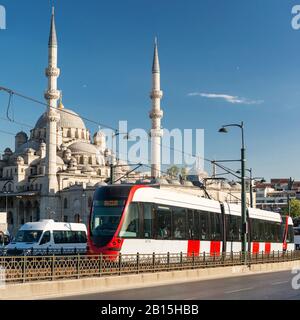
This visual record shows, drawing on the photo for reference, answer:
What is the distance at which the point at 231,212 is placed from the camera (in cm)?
3011

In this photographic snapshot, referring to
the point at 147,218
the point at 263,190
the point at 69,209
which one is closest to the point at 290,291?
the point at 147,218

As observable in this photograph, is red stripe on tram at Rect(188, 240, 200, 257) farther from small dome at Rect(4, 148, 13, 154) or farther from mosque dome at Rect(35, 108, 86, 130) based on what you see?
small dome at Rect(4, 148, 13, 154)

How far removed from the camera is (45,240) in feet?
101

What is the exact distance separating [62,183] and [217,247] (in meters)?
61.4

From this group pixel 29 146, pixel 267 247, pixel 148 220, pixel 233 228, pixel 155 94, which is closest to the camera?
pixel 148 220

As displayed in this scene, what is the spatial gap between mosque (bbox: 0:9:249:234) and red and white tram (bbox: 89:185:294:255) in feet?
147

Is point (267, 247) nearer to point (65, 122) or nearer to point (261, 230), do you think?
point (261, 230)

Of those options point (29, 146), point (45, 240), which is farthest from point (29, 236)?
point (29, 146)

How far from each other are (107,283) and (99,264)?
85cm

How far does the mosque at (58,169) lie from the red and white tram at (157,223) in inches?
1761

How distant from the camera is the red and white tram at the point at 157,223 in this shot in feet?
70.4

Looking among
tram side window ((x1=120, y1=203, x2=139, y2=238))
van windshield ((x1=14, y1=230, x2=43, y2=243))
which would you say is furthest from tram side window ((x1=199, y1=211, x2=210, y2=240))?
van windshield ((x1=14, y1=230, x2=43, y2=243))

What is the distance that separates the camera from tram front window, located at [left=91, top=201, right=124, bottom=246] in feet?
69.9
